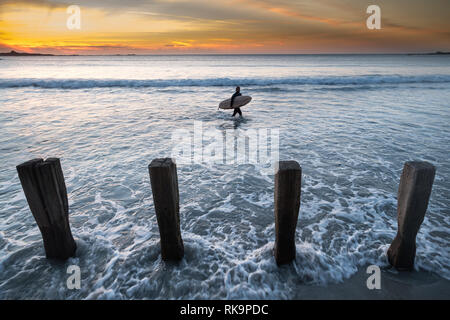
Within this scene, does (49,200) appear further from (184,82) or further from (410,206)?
(184,82)

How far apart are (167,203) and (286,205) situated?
5.28ft

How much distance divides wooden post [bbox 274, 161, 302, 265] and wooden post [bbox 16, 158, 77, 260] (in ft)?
9.56

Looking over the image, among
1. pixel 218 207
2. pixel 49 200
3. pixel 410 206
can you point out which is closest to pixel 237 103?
pixel 218 207

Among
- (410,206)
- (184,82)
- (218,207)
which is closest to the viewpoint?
(410,206)

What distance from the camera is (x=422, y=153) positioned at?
822 centimetres

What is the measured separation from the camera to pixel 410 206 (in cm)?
322

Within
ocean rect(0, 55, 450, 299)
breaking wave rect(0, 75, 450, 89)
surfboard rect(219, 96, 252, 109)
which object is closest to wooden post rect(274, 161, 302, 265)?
ocean rect(0, 55, 450, 299)

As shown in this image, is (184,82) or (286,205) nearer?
(286,205)

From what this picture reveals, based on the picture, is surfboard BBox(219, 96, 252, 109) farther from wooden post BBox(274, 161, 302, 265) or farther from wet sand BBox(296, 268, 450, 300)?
wet sand BBox(296, 268, 450, 300)

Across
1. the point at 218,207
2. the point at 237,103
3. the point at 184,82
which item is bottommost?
the point at 218,207

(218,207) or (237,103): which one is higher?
(237,103)

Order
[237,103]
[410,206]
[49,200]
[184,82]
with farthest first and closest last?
[184,82], [237,103], [49,200], [410,206]

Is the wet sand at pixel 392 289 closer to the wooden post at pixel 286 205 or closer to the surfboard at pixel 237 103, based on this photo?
the wooden post at pixel 286 205

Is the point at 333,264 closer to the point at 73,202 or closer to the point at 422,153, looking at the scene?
the point at 73,202
